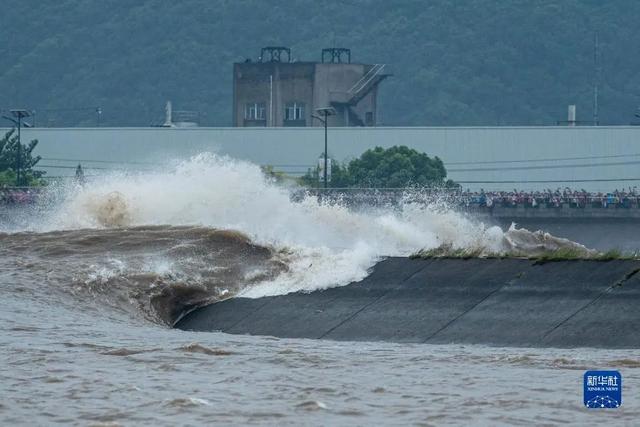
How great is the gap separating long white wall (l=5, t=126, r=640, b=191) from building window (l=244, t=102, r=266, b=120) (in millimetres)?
17634

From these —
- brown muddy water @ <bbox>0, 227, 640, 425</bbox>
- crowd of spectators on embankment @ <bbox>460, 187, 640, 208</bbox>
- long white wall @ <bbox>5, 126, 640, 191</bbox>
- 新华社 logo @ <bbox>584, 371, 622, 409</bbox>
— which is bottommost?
brown muddy water @ <bbox>0, 227, 640, 425</bbox>

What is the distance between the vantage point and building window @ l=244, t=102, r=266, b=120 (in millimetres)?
123988

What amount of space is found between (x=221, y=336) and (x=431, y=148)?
259 feet

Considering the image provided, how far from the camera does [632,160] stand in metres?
100

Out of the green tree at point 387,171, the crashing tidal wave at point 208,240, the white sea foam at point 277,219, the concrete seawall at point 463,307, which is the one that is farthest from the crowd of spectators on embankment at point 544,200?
the concrete seawall at point 463,307

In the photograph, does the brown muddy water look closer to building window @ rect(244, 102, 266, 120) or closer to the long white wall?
the long white wall

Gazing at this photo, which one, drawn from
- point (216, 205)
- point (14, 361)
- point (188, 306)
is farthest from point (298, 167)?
point (14, 361)

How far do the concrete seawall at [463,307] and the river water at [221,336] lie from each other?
76cm

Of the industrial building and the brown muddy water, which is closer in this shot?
the brown muddy water

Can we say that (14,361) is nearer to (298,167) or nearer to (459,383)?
(459,383)

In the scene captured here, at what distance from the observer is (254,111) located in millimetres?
124375

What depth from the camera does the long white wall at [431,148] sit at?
100m

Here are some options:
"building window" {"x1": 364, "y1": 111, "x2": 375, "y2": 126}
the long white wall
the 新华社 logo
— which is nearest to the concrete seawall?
the 新华社 logo

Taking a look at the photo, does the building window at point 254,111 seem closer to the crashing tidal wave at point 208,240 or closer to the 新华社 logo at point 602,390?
the crashing tidal wave at point 208,240
